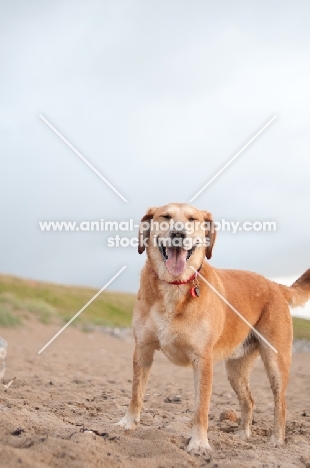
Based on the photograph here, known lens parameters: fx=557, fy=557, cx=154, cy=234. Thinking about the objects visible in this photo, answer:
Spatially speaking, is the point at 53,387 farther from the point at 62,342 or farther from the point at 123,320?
the point at 123,320

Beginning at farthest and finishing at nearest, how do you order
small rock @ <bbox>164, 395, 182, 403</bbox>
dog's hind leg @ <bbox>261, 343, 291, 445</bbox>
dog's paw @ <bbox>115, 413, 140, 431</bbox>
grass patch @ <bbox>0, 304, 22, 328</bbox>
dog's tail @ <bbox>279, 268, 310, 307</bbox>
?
grass patch @ <bbox>0, 304, 22, 328</bbox> → small rock @ <bbox>164, 395, 182, 403</bbox> → dog's tail @ <bbox>279, 268, 310, 307</bbox> → dog's hind leg @ <bbox>261, 343, 291, 445</bbox> → dog's paw @ <bbox>115, 413, 140, 431</bbox>

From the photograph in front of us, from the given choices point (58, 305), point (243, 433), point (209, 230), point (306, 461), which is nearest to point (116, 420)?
point (243, 433)

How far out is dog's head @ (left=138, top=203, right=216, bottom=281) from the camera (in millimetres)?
5742

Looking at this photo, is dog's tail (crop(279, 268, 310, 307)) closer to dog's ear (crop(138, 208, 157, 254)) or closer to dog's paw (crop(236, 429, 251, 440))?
dog's paw (crop(236, 429, 251, 440))

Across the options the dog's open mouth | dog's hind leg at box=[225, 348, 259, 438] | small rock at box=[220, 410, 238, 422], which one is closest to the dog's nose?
the dog's open mouth

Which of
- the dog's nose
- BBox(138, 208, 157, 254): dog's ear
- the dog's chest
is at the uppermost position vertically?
BBox(138, 208, 157, 254): dog's ear

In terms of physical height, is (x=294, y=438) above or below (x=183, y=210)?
below

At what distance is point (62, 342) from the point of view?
72.6 feet

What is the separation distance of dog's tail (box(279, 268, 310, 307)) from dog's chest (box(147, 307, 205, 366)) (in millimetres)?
2453

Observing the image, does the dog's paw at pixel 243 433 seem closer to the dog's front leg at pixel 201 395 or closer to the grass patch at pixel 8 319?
the dog's front leg at pixel 201 395

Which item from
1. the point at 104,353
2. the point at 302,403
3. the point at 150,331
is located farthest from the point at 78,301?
the point at 150,331

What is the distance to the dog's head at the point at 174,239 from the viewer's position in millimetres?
5742

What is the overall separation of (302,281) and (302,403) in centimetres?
418

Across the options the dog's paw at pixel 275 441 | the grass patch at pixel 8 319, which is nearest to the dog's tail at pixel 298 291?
the dog's paw at pixel 275 441
